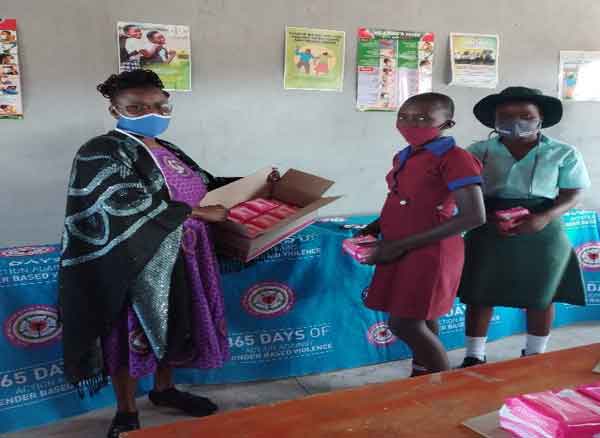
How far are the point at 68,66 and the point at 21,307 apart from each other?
107cm

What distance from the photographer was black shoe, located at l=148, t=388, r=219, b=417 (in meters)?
2.25

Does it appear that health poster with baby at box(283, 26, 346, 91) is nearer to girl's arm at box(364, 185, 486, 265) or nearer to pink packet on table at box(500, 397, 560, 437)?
girl's arm at box(364, 185, 486, 265)

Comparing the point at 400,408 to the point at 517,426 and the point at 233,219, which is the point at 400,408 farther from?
the point at 233,219

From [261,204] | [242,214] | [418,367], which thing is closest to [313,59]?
[261,204]

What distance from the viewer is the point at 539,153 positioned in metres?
2.19

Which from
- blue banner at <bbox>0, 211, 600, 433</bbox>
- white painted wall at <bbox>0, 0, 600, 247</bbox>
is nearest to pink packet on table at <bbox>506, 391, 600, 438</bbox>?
blue banner at <bbox>0, 211, 600, 433</bbox>

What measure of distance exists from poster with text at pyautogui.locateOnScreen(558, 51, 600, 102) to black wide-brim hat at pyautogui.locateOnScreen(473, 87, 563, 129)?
1.30 m

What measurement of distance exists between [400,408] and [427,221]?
0.94 m

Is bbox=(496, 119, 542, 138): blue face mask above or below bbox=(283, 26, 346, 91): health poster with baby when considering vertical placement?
below

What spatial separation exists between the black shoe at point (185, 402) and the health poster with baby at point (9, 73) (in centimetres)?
137

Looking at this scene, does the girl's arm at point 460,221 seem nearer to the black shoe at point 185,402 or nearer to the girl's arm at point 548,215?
the girl's arm at point 548,215

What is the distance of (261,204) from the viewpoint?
86.2 inches

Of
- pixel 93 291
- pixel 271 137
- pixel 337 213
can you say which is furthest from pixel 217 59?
pixel 93 291

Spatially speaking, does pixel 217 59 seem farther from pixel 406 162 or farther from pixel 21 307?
pixel 21 307
